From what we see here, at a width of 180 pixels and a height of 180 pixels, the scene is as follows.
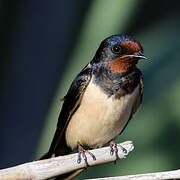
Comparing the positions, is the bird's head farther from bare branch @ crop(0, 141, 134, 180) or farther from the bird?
bare branch @ crop(0, 141, 134, 180)

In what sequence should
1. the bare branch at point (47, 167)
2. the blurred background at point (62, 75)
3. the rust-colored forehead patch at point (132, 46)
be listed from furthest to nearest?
the blurred background at point (62, 75), the rust-colored forehead patch at point (132, 46), the bare branch at point (47, 167)

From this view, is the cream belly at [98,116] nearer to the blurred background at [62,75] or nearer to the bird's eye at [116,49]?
the bird's eye at [116,49]

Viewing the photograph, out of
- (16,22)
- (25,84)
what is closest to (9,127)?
(25,84)

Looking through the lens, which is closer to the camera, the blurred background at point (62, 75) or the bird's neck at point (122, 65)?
the bird's neck at point (122, 65)

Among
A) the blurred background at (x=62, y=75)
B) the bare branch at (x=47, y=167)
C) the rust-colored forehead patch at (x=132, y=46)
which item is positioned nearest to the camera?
the bare branch at (x=47, y=167)

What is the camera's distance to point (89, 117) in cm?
258

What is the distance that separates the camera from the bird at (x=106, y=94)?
2529mm

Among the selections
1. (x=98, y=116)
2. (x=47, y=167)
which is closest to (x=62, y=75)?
(x=98, y=116)

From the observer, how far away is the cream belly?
2.53 metres

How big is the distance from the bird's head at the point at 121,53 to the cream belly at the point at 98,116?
3.6 inches

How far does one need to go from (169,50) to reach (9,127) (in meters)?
0.77

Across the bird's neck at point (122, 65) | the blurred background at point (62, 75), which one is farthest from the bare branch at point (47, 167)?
the blurred background at point (62, 75)

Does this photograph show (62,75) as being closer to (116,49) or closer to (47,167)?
(116,49)

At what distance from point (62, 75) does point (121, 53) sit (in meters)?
0.81
